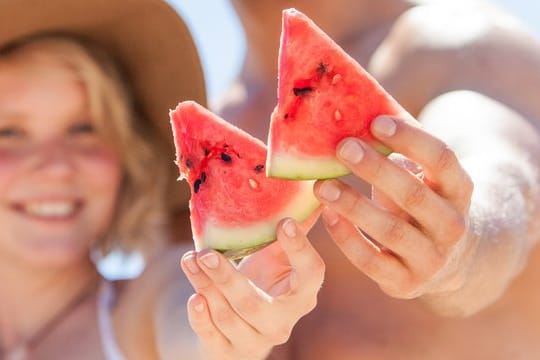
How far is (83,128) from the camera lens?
3400mm

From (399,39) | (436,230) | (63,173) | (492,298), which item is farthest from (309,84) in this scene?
(63,173)

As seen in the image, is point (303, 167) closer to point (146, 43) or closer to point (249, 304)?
point (249, 304)

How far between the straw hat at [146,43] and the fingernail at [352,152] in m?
2.15

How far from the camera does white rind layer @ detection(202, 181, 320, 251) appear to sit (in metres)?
1.71

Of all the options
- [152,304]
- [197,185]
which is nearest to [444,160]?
[197,185]

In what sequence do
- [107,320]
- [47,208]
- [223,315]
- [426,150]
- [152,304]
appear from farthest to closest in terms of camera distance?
[107,320], [47,208], [152,304], [223,315], [426,150]

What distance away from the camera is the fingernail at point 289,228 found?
61.5 inches

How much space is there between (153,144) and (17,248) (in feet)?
2.50

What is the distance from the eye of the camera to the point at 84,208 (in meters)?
3.33

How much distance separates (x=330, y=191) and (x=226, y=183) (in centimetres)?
36

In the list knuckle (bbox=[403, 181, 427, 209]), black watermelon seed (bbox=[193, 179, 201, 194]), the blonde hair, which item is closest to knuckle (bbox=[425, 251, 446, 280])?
knuckle (bbox=[403, 181, 427, 209])

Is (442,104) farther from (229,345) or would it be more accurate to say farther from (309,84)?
(229,345)

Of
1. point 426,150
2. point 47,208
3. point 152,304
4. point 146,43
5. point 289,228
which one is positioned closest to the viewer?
point 426,150

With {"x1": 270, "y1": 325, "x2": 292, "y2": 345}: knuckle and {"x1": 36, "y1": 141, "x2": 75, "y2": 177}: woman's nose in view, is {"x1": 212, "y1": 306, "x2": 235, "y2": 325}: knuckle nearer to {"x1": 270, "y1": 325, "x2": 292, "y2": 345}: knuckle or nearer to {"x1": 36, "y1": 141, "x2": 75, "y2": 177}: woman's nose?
{"x1": 270, "y1": 325, "x2": 292, "y2": 345}: knuckle
